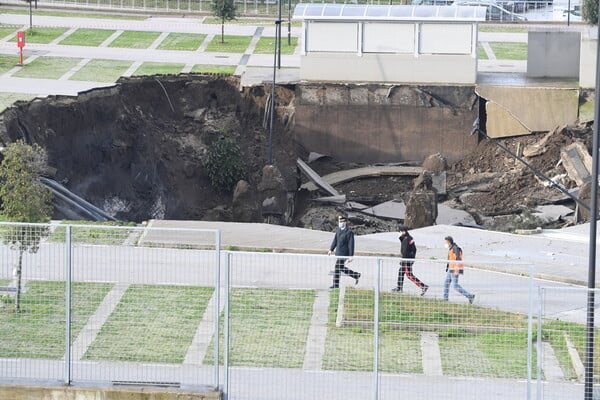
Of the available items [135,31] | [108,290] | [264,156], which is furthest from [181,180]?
[108,290]

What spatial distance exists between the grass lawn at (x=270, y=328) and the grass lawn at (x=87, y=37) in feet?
111

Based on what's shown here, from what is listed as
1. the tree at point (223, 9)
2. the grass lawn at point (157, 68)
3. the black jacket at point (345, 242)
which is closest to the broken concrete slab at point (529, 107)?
the grass lawn at point (157, 68)

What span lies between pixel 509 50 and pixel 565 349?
34.7 metres

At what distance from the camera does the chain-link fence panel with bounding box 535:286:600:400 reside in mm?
16969

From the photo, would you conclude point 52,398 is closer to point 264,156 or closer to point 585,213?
point 585,213

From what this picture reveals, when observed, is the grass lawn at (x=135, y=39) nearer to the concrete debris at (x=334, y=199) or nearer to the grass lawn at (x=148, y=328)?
the concrete debris at (x=334, y=199)

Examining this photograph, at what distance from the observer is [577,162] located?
127ft

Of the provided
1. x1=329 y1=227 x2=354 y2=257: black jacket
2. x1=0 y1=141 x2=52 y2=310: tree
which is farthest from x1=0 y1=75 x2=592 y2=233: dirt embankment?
x1=329 y1=227 x2=354 y2=257: black jacket

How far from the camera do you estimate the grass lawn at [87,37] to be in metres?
51.8

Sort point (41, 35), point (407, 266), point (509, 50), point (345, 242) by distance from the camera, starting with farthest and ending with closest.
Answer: point (41, 35) → point (509, 50) → point (345, 242) → point (407, 266)

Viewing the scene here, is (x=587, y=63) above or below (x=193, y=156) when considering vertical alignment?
above

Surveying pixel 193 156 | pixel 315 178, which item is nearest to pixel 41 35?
pixel 193 156

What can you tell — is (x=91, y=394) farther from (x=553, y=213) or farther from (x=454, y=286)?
(x=553, y=213)

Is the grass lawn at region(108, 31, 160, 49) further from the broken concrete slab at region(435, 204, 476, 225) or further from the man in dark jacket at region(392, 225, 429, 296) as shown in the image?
the man in dark jacket at region(392, 225, 429, 296)
